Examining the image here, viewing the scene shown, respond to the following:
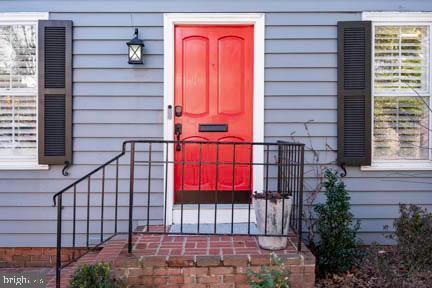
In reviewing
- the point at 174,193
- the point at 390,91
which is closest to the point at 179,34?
the point at 174,193

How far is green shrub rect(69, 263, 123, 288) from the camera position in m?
2.86

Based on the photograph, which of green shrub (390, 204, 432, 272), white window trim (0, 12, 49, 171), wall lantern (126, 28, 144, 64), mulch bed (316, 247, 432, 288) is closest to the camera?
mulch bed (316, 247, 432, 288)

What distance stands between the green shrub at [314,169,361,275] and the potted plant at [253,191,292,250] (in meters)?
0.52

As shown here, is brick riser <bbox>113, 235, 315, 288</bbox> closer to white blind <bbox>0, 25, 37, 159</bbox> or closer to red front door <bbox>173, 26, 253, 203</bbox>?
red front door <bbox>173, 26, 253, 203</bbox>

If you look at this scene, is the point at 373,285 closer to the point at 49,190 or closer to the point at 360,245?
the point at 360,245

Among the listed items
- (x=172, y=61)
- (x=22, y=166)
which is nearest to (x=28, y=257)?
(x=22, y=166)

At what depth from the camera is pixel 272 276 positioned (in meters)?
2.99

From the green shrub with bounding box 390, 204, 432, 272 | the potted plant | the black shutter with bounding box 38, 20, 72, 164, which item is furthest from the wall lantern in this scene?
the green shrub with bounding box 390, 204, 432, 272

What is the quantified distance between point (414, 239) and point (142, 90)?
287 cm

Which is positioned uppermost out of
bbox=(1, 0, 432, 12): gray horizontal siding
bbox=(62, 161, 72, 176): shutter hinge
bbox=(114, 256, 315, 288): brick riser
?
bbox=(1, 0, 432, 12): gray horizontal siding

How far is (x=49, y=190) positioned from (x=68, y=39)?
60.2 inches

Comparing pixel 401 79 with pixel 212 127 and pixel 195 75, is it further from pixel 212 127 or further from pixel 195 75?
pixel 195 75

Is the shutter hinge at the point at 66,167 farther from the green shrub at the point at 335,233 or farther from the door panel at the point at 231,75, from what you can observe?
the green shrub at the point at 335,233

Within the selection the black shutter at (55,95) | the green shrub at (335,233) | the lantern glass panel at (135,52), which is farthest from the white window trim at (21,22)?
the green shrub at (335,233)
